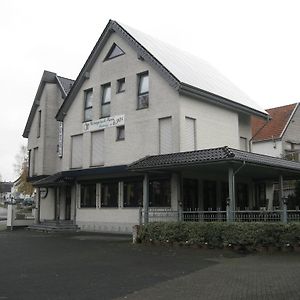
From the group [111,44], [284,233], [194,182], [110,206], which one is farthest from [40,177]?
[284,233]

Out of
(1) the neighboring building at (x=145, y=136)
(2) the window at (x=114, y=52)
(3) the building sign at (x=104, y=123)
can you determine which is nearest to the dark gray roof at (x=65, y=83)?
(1) the neighboring building at (x=145, y=136)

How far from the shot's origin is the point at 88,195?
88.8 ft

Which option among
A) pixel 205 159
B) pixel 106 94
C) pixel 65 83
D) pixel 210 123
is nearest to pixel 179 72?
pixel 210 123

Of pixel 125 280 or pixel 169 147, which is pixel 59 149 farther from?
pixel 125 280

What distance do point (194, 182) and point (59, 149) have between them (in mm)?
11199

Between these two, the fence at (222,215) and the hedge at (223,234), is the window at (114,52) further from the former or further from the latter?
the hedge at (223,234)

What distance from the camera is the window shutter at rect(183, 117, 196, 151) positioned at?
73.4ft

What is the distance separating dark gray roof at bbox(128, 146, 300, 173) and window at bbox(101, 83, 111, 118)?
605 centimetres

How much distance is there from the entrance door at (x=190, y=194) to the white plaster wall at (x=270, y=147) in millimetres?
16926

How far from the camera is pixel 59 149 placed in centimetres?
3031

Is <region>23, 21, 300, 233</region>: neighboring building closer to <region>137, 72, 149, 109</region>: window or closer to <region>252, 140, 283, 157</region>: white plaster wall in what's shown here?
<region>137, 72, 149, 109</region>: window

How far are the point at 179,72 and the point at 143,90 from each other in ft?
7.36

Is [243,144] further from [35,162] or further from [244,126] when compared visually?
[35,162]

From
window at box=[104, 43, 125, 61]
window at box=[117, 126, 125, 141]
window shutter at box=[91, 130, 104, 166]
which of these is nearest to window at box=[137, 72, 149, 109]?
window at box=[117, 126, 125, 141]
